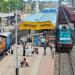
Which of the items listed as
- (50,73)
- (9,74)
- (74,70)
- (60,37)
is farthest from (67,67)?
(60,37)

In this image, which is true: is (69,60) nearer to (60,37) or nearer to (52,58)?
(52,58)

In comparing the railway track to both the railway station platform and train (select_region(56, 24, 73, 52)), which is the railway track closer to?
the railway station platform

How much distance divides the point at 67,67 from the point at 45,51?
23.3 ft

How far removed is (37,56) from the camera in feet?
128

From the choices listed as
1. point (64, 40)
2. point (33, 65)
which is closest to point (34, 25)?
point (64, 40)

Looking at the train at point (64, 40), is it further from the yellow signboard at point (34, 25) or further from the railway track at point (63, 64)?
the yellow signboard at point (34, 25)

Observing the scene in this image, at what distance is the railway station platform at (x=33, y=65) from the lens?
98.7ft

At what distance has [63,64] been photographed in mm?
35688

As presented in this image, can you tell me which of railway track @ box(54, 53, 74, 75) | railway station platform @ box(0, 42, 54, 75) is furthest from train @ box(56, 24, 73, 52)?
railway station platform @ box(0, 42, 54, 75)

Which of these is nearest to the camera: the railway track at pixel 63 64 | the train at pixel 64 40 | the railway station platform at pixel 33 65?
the railway station platform at pixel 33 65

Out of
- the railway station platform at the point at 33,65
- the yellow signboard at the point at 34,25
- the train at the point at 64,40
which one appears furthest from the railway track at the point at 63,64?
the yellow signboard at the point at 34,25

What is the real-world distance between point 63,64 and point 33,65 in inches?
141

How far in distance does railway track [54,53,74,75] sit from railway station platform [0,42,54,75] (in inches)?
23.2

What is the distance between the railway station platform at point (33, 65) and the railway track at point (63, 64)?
588mm
